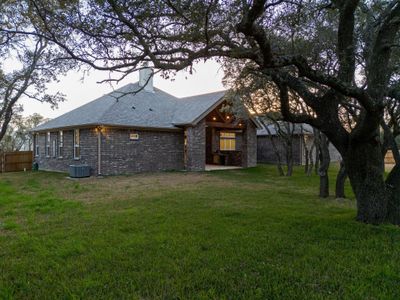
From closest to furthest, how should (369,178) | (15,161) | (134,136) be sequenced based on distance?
(369,178) < (134,136) < (15,161)

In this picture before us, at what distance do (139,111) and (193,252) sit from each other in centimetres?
1431

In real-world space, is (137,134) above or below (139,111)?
below

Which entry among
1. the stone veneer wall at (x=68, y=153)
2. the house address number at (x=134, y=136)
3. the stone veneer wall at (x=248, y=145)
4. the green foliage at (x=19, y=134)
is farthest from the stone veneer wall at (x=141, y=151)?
the green foliage at (x=19, y=134)

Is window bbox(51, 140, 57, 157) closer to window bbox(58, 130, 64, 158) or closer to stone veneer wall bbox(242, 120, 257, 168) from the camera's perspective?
window bbox(58, 130, 64, 158)

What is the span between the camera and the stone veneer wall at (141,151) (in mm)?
14992

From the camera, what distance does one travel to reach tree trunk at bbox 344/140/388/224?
17.4 ft

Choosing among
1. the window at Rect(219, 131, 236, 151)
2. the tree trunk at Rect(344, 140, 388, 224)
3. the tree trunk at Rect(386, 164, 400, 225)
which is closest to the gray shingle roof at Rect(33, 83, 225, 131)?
the window at Rect(219, 131, 236, 151)

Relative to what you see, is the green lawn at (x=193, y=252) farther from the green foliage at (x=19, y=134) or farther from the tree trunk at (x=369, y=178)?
the green foliage at (x=19, y=134)

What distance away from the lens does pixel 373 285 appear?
315 centimetres

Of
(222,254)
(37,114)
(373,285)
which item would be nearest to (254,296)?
(222,254)

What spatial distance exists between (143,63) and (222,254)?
12.9ft

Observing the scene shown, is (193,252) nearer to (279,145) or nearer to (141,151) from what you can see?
(141,151)

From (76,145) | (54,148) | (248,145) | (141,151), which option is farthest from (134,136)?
(248,145)

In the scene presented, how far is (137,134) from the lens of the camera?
1612 centimetres
